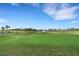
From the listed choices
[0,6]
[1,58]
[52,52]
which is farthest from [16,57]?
[0,6]

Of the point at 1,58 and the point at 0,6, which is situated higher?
the point at 0,6

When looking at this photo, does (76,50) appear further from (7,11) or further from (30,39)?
(7,11)

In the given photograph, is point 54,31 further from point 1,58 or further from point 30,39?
point 1,58

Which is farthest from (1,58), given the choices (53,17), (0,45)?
(53,17)

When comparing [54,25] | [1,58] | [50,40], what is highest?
[54,25]

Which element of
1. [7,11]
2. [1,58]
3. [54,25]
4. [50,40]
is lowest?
[1,58]

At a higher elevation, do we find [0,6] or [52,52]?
[0,6]
